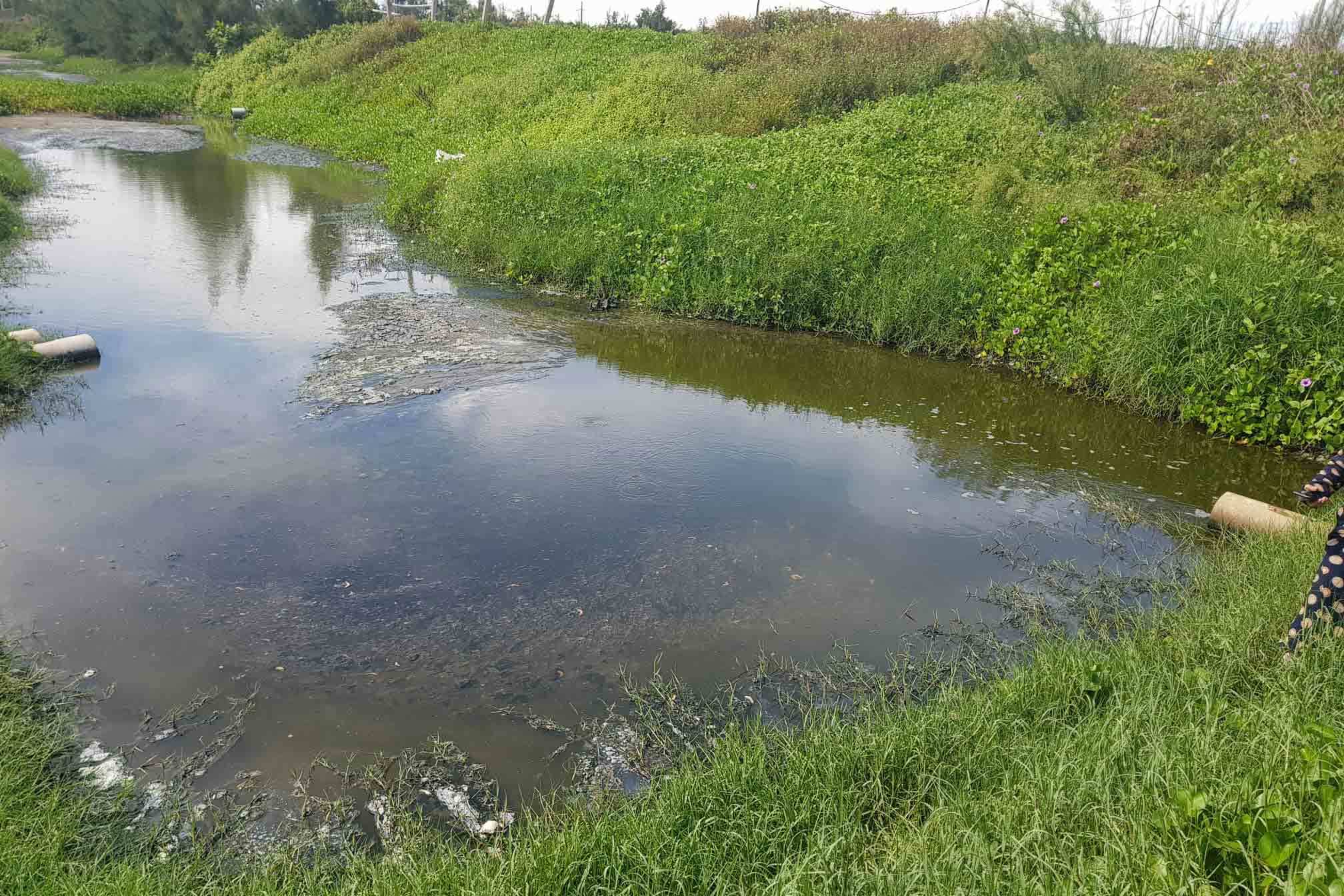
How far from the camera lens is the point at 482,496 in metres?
5.82

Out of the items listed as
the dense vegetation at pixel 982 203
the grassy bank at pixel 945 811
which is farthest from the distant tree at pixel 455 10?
the grassy bank at pixel 945 811

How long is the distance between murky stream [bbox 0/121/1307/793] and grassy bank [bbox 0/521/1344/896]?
57 cm

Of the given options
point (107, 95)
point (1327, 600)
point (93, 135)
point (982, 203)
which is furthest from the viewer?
point (107, 95)

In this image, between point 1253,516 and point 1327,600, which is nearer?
point 1327,600

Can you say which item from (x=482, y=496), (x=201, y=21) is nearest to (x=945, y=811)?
(x=482, y=496)

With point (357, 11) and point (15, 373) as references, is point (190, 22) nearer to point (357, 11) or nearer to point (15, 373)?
point (357, 11)

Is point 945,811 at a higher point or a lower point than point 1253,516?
lower

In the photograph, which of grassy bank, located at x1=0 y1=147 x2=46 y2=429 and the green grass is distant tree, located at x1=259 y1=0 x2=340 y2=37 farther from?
grassy bank, located at x1=0 y1=147 x2=46 y2=429

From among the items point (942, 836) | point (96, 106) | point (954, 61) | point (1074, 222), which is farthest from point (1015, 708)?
point (96, 106)

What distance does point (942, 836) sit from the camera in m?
2.84

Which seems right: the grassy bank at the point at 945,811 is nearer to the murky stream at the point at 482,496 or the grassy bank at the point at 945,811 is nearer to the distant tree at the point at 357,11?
the murky stream at the point at 482,496

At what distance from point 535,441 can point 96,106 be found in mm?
26239

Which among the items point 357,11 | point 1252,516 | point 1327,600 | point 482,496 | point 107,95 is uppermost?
point 357,11

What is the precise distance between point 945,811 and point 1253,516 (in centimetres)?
368
